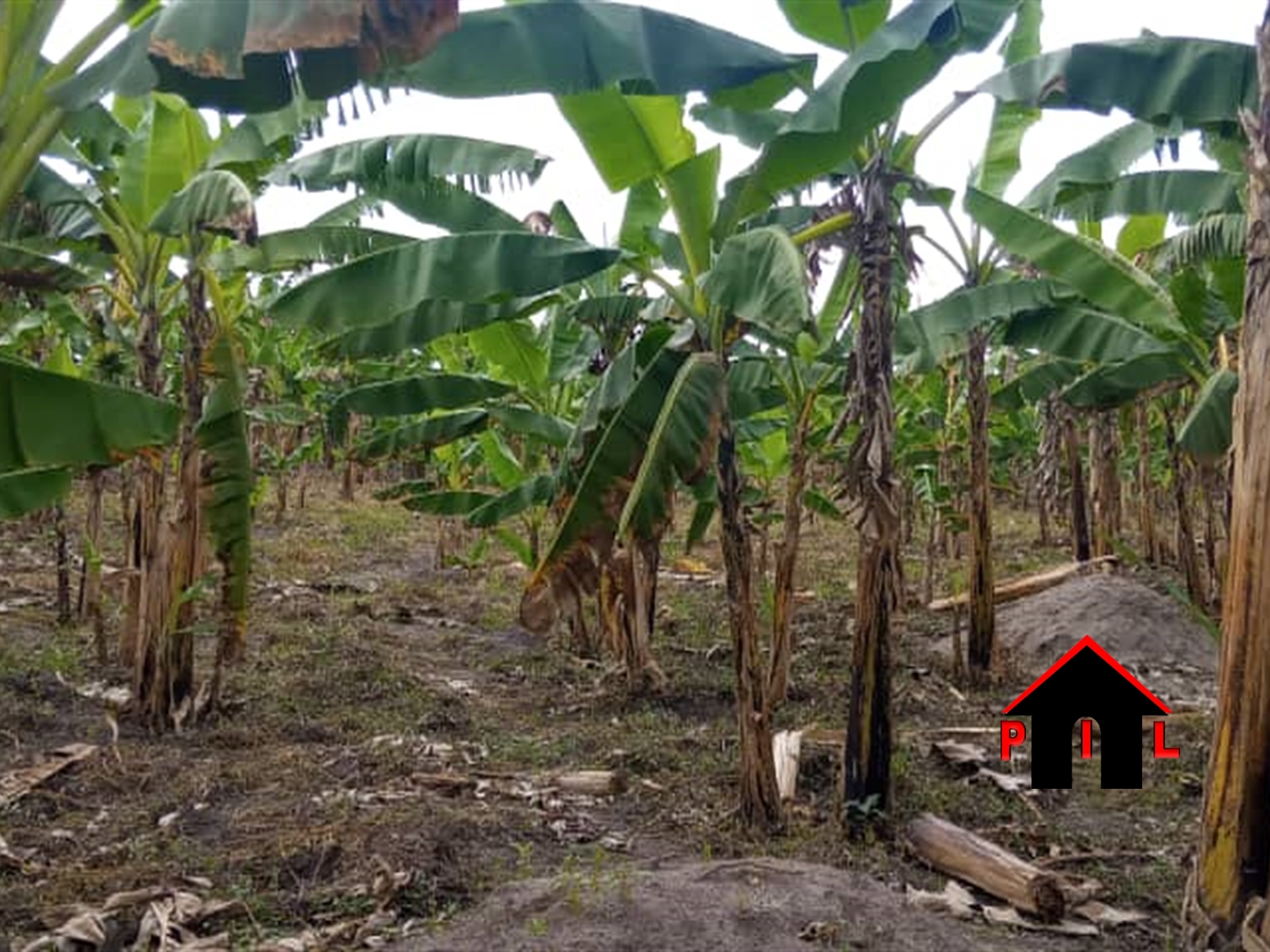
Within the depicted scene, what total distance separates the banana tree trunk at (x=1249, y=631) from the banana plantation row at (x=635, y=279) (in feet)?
0.04

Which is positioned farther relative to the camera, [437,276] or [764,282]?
[437,276]

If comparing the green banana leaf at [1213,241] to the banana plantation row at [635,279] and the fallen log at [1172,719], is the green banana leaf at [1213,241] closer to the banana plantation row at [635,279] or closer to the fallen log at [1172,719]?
the banana plantation row at [635,279]

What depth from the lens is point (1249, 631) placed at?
3826mm

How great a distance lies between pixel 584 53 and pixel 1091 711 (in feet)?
10.4

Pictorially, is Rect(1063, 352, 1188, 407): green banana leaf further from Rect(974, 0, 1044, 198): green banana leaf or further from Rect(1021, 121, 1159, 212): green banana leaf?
Rect(1021, 121, 1159, 212): green banana leaf

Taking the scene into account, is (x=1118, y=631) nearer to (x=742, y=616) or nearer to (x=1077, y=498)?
A: (x=1077, y=498)

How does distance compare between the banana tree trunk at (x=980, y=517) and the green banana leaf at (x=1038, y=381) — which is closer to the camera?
the banana tree trunk at (x=980, y=517)

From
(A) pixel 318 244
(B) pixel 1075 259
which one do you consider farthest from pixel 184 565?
(B) pixel 1075 259

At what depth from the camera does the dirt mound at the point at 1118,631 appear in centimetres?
1046

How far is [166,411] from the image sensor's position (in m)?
4.84

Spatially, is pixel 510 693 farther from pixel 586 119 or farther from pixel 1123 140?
pixel 1123 140

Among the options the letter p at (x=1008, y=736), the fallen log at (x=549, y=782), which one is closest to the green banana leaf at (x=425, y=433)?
the fallen log at (x=549, y=782)

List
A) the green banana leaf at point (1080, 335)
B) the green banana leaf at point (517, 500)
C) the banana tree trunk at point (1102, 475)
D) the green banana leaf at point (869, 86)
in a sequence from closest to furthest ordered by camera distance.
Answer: the green banana leaf at point (869, 86)
the green banana leaf at point (1080, 335)
the green banana leaf at point (517, 500)
the banana tree trunk at point (1102, 475)

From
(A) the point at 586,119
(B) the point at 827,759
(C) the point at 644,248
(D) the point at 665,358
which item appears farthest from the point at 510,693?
(A) the point at 586,119
